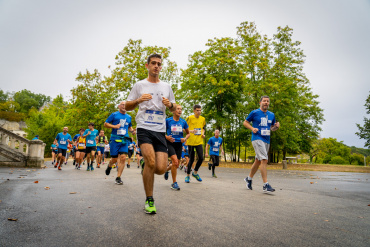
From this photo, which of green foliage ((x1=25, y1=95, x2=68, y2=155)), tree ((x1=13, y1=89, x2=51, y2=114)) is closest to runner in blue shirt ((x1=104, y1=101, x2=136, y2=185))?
green foliage ((x1=25, y1=95, x2=68, y2=155))

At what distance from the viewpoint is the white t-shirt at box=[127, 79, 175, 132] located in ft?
13.9

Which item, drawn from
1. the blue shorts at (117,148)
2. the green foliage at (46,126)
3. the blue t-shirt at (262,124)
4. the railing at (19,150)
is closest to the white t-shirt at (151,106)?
the blue t-shirt at (262,124)

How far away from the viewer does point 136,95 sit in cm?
434

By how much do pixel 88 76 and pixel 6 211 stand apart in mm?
35395

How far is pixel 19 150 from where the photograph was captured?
15.9 m

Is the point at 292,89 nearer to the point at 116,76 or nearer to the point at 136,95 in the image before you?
the point at 116,76

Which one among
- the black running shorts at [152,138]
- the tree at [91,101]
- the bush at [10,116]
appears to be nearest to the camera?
the black running shorts at [152,138]

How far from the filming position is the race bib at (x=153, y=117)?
423 centimetres

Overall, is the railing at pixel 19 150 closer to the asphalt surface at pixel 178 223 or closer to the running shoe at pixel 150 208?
the asphalt surface at pixel 178 223

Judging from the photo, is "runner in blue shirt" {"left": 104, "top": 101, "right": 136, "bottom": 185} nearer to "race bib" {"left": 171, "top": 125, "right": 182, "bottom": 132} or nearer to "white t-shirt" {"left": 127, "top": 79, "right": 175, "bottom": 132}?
"race bib" {"left": 171, "top": 125, "right": 182, "bottom": 132}

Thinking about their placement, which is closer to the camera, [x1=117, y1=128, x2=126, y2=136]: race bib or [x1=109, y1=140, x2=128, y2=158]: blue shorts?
[x1=109, y1=140, x2=128, y2=158]: blue shorts

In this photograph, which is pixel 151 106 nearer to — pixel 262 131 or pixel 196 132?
pixel 262 131

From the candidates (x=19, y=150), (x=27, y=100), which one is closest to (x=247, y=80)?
(x=19, y=150)

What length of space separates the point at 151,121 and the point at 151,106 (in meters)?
0.24
